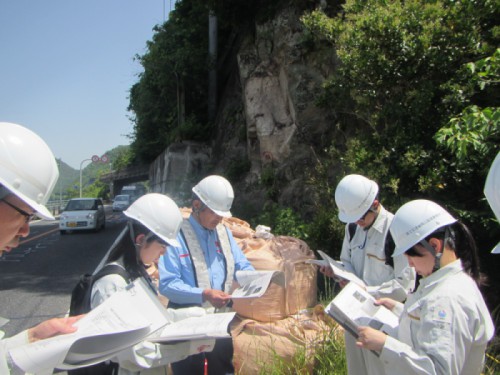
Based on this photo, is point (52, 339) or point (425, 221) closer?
point (52, 339)

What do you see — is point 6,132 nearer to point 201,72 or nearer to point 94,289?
point 94,289

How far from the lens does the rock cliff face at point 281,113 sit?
10.1 m

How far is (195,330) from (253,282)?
81 centimetres

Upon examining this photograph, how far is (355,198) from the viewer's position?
10.5 ft

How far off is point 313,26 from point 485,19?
10.9ft

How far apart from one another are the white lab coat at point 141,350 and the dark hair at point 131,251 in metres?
0.14

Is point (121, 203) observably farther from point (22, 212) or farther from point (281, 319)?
point (22, 212)

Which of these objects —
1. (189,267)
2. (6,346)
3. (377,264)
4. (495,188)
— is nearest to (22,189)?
(6,346)

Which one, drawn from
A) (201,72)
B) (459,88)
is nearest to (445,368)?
(459,88)

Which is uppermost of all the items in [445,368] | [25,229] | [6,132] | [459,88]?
[459,88]

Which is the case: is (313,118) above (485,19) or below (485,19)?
below

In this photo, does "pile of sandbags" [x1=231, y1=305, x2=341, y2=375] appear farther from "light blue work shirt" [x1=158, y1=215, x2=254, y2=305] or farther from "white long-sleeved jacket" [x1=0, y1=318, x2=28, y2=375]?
"white long-sleeved jacket" [x1=0, y1=318, x2=28, y2=375]

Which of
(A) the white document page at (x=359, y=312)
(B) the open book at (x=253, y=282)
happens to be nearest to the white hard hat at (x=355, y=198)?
(B) the open book at (x=253, y=282)

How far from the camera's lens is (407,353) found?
6.10ft
